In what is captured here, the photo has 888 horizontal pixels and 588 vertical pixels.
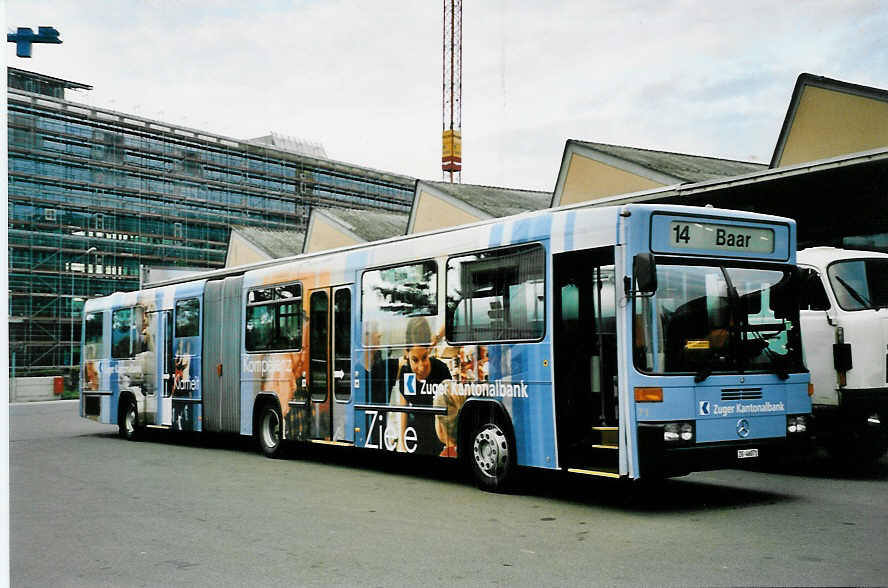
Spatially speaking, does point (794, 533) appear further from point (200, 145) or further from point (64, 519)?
point (200, 145)

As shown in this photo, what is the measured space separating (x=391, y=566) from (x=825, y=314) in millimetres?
7249

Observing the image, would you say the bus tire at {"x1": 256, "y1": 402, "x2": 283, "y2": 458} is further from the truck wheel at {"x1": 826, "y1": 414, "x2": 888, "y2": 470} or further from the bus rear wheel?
the truck wheel at {"x1": 826, "y1": 414, "x2": 888, "y2": 470}

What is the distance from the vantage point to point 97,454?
17.8 meters

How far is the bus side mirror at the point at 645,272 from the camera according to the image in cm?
941

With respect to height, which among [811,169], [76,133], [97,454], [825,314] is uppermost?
[76,133]

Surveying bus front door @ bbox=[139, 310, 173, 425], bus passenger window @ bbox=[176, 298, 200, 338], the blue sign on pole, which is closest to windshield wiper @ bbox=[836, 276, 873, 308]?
the blue sign on pole

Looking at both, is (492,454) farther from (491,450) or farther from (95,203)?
(95,203)

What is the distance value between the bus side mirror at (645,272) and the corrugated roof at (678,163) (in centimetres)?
1389

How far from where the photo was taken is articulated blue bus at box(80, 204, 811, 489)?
968 cm

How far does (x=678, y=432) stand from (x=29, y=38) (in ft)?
26.1

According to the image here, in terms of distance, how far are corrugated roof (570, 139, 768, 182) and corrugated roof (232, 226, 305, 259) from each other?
22309 mm

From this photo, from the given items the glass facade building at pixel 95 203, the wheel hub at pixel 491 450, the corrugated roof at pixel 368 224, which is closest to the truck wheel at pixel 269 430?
the wheel hub at pixel 491 450

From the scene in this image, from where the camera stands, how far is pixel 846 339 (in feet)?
39.9

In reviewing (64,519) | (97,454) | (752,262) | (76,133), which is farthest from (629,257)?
(76,133)
